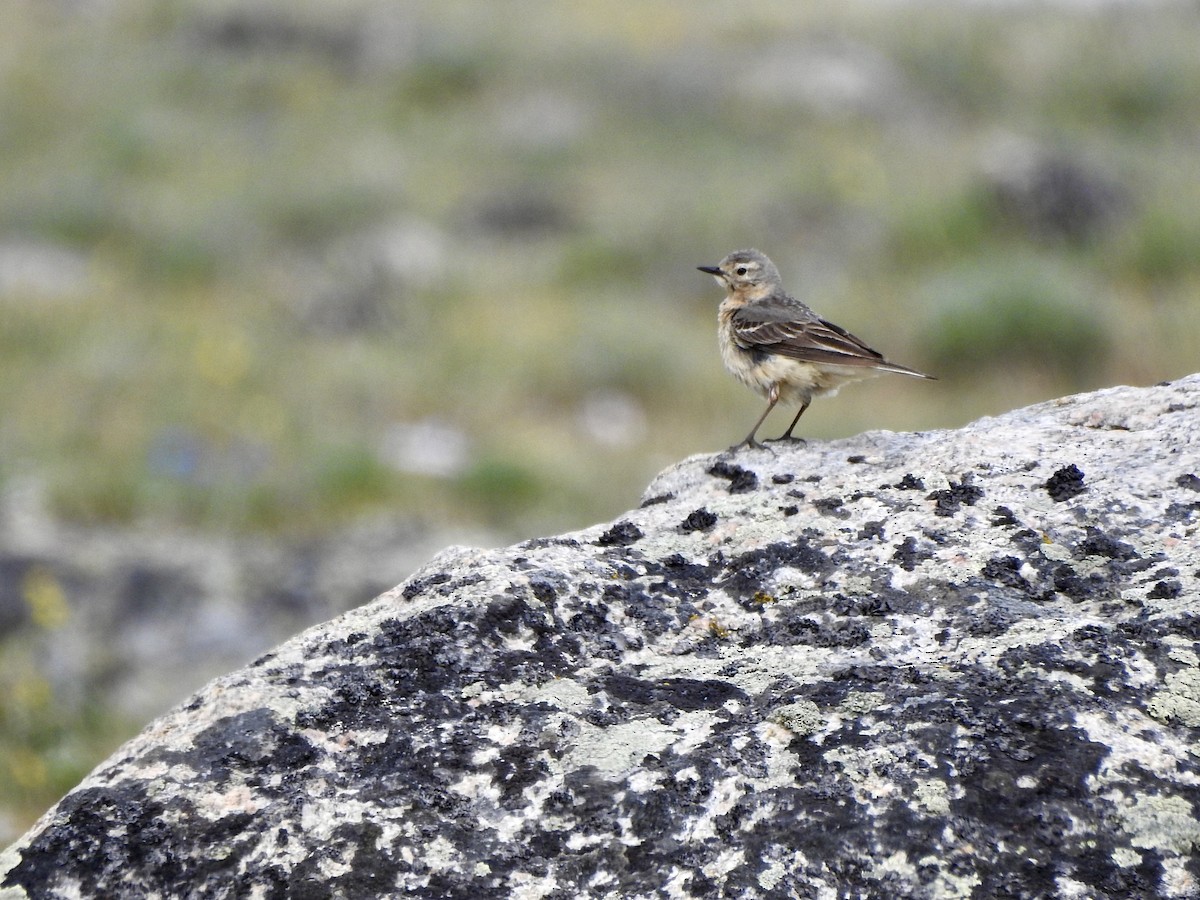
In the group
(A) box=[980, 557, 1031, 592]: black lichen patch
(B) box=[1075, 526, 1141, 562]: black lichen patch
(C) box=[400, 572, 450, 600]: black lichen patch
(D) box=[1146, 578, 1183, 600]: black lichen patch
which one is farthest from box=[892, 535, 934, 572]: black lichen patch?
(C) box=[400, 572, 450, 600]: black lichen patch

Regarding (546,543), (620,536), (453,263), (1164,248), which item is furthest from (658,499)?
(453,263)

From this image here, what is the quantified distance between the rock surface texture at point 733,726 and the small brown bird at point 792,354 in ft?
5.54

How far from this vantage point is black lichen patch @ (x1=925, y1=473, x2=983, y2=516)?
115 inches

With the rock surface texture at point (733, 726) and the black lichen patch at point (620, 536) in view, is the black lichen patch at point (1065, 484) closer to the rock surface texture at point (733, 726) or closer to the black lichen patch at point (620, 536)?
the rock surface texture at point (733, 726)

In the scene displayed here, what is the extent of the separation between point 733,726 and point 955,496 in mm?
930

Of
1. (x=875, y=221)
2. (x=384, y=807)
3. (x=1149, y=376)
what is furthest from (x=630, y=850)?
(x=875, y=221)

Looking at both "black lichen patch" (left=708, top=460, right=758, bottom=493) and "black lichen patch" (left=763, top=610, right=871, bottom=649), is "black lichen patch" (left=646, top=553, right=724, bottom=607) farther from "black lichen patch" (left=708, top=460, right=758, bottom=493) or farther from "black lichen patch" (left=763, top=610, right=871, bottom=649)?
"black lichen patch" (left=708, top=460, right=758, bottom=493)

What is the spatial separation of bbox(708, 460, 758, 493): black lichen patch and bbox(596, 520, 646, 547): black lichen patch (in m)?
0.34

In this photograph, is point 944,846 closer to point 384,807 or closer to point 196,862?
point 384,807

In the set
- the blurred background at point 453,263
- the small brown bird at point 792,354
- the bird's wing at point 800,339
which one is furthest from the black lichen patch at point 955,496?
the blurred background at point 453,263

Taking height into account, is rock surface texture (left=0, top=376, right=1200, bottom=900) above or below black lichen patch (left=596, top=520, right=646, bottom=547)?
below

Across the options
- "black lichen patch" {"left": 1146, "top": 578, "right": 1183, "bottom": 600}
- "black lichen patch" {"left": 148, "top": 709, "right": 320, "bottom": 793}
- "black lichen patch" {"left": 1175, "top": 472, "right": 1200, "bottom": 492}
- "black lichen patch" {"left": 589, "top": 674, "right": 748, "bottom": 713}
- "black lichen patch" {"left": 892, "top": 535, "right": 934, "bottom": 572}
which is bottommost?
"black lichen patch" {"left": 148, "top": 709, "right": 320, "bottom": 793}

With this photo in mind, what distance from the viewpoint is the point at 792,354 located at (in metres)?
4.69

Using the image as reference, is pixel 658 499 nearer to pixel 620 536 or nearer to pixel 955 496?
pixel 620 536
